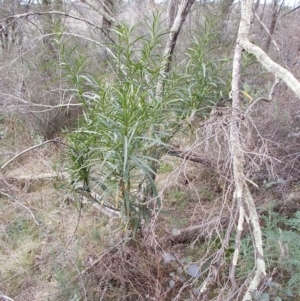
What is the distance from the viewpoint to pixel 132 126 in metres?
1.90

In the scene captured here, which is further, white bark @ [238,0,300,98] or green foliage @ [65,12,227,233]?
green foliage @ [65,12,227,233]

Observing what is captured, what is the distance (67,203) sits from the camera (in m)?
4.11

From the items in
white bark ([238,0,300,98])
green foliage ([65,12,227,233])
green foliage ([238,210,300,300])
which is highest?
white bark ([238,0,300,98])

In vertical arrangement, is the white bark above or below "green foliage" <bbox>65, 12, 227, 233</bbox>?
above

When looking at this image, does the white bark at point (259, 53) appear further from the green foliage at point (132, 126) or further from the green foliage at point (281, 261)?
the green foliage at point (281, 261)

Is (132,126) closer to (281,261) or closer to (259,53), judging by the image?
(259,53)

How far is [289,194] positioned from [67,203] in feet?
8.45

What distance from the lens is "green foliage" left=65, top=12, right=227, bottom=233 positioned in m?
1.91

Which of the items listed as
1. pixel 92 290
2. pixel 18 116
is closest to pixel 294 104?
pixel 92 290

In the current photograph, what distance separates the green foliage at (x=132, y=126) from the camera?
1912 mm

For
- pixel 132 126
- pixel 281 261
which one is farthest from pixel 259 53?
pixel 281 261

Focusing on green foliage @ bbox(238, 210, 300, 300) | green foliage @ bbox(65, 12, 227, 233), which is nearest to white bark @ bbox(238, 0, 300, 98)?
green foliage @ bbox(65, 12, 227, 233)

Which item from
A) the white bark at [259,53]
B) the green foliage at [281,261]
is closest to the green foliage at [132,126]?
the white bark at [259,53]

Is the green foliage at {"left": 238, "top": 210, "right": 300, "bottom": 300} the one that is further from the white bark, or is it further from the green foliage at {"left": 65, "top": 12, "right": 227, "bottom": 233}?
the white bark
